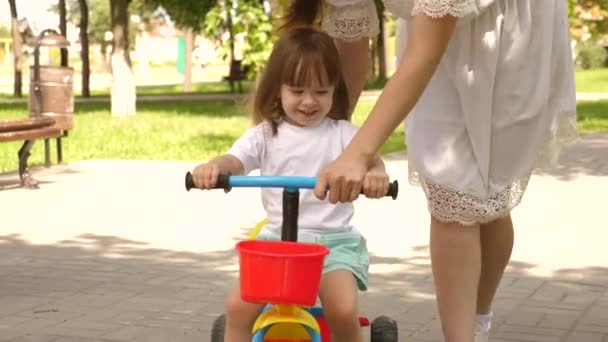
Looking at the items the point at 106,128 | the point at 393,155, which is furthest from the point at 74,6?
the point at 393,155

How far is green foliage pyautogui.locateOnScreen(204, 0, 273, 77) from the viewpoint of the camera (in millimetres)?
25750

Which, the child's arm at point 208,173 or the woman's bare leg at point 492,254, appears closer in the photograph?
the child's arm at point 208,173

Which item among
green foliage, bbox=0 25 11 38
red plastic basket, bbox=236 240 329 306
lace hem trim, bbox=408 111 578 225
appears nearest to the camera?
red plastic basket, bbox=236 240 329 306

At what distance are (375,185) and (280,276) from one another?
15.2 inches

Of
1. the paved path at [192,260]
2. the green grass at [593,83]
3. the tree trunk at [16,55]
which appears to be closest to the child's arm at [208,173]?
the paved path at [192,260]

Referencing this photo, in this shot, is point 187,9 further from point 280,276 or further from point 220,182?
point 280,276

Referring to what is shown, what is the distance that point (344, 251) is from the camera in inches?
150

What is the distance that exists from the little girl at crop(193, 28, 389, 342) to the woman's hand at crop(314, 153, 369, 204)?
0.38 m

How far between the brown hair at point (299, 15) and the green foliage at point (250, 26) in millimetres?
20503

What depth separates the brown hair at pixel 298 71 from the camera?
151 inches

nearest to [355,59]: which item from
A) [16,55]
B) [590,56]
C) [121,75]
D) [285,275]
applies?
[285,275]

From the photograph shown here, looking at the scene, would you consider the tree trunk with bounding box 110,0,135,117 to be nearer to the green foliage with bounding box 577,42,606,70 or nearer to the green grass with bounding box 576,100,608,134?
the green grass with bounding box 576,100,608,134

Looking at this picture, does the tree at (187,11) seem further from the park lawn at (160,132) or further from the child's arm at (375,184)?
the child's arm at (375,184)

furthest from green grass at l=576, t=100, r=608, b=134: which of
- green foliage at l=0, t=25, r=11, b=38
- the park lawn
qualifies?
green foliage at l=0, t=25, r=11, b=38
